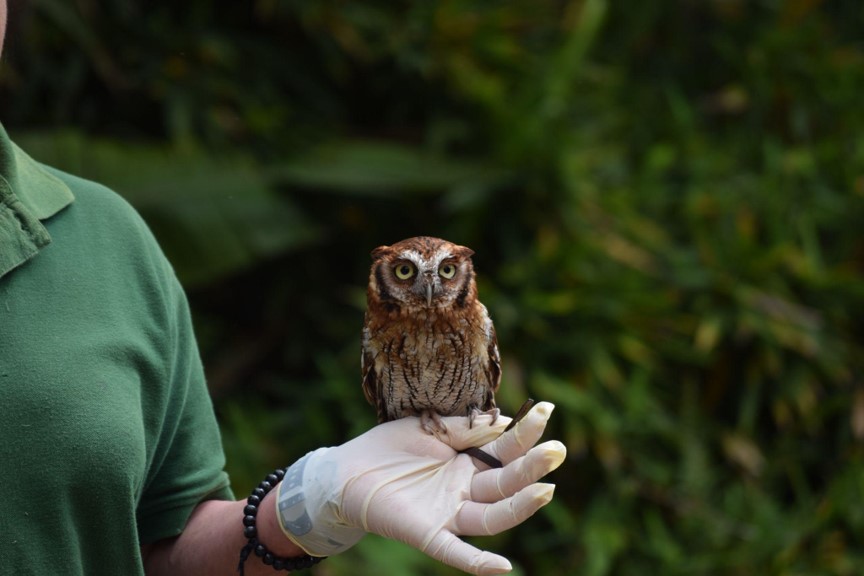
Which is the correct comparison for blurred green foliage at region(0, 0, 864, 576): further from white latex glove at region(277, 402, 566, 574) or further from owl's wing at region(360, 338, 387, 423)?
white latex glove at region(277, 402, 566, 574)

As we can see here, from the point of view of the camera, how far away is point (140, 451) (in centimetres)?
106

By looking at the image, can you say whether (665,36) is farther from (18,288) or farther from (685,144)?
(18,288)

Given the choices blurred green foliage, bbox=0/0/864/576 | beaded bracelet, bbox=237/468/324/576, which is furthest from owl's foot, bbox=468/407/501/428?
blurred green foliage, bbox=0/0/864/576

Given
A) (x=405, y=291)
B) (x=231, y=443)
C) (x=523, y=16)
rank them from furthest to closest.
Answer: (x=523, y=16) < (x=231, y=443) < (x=405, y=291)

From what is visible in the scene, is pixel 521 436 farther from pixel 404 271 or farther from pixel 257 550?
pixel 257 550

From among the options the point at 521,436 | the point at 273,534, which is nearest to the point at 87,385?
the point at 273,534

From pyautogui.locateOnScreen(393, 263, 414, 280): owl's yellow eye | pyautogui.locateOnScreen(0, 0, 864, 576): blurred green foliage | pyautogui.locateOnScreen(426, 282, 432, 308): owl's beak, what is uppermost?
pyautogui.locateOnScreen(393, 263, 414, 280): owl's yellow eye

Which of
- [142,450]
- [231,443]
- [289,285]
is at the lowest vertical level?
[231,443]

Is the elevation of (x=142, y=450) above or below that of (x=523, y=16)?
below

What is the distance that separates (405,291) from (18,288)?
1.50ft

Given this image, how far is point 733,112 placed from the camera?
14.0ft

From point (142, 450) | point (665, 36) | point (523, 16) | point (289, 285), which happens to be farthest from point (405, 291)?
point (665, 36)

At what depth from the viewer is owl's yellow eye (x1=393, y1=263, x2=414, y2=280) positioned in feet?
3.83

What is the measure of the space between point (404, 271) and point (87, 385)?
401 millimetres
